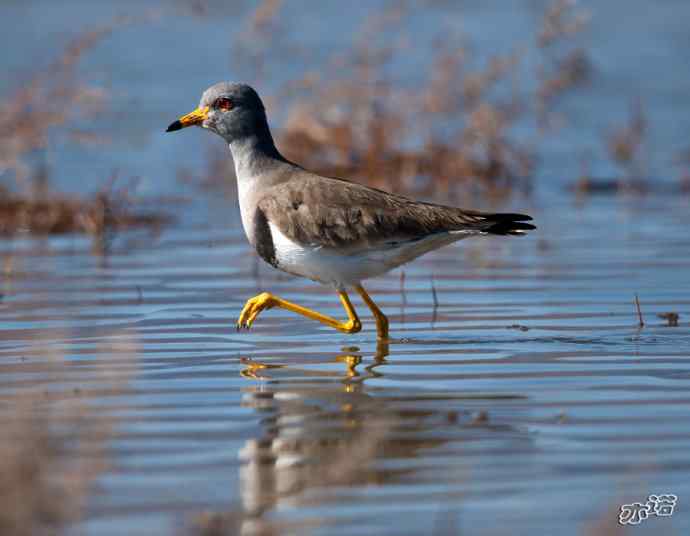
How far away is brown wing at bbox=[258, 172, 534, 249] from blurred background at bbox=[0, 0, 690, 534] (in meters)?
0.61

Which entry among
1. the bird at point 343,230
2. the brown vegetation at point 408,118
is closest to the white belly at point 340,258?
the bird at point 343,230

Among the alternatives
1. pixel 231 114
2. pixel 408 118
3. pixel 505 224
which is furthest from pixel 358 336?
pixel 408 118

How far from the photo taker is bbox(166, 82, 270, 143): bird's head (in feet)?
29.8

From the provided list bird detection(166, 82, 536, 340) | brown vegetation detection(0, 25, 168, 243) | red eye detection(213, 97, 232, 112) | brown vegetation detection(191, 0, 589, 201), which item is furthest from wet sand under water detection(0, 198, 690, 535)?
brown vegetation detection(191, 0, 589, 201)

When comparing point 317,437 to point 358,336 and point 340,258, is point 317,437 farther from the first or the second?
point 358,336

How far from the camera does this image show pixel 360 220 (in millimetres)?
8258

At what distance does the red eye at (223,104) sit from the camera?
9141 mm

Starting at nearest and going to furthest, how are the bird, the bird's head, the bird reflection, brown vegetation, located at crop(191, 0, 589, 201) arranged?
the bird reflection < the bird < the bird's head < brown vegetation, located at crop(191, 0, 589, 201)

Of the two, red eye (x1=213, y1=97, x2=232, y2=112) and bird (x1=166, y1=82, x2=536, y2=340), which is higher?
red eye (x1=213, y1=97, x2=232, y2=112)

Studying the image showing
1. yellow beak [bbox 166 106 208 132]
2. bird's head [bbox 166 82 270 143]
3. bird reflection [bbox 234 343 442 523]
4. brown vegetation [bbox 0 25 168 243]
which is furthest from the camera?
brown vegetation [bbox 0 25 168 243]

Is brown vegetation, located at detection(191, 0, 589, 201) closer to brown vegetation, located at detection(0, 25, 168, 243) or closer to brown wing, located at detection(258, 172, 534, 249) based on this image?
brown vegetation, located at detection(0, 25, 168, 243)

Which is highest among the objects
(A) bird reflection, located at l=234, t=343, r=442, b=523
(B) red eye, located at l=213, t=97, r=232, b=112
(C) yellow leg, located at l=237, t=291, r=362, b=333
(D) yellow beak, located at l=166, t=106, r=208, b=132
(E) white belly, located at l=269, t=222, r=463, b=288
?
(B) red eye, located at l=213, t=97, r=232, b=112

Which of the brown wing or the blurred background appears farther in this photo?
the brown wing

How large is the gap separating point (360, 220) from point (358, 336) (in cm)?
77
